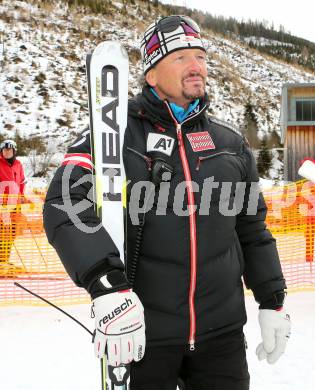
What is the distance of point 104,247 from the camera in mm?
1679

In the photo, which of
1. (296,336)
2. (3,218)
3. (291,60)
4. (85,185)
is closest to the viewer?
(85,185)

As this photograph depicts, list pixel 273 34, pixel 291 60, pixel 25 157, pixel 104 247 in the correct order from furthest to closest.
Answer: pixel 273 34 < pixel 291 60 < pixel 25 157 < pixel 104 247

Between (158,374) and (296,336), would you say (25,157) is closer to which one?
(296,336)

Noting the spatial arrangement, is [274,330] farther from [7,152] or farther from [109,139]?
[7,152]

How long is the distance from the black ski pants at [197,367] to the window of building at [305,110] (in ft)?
53.5

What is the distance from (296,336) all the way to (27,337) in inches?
114

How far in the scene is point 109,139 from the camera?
190cm

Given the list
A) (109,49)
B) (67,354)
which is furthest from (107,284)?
(67,354)

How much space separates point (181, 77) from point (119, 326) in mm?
1128

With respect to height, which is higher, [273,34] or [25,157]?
[273,34]

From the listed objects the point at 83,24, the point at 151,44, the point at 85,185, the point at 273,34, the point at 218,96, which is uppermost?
the point at 273,34

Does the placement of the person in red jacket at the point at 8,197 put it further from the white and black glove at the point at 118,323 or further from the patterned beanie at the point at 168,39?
the white and black glove at the point at 118,323

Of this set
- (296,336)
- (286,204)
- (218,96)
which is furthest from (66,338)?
(218,96)

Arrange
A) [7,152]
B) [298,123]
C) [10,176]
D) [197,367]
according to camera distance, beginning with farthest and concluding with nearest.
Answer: [298,123], [10,176], [7,152], [197,367]
